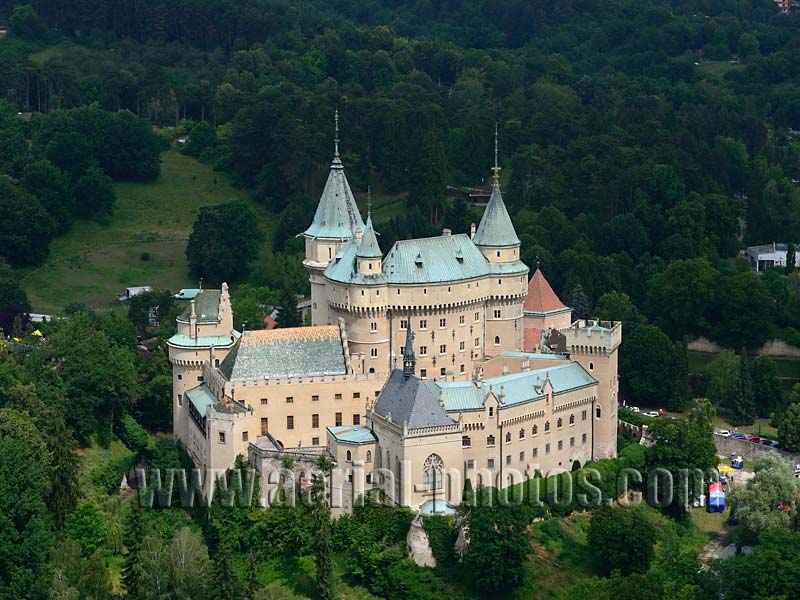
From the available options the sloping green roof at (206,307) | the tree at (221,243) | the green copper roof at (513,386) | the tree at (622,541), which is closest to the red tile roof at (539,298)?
the green copper roof at (513,386)

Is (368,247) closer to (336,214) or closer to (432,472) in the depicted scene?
(336,214)

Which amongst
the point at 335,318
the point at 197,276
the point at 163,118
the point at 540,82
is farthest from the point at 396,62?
the point at 335,318

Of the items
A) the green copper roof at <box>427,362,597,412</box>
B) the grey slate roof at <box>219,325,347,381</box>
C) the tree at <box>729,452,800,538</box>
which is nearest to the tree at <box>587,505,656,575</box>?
the tree at <box>729,452,800,538</box>

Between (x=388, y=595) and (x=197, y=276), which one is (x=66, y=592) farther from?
(x=197, y=276)

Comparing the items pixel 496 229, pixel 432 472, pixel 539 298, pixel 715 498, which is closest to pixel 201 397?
pixel 432 472

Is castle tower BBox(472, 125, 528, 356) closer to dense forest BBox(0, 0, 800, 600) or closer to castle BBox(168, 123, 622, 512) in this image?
castle BBox(168, 123, 622, 512)

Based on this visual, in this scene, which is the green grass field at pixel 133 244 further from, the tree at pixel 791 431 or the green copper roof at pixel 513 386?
the tree at pixel 791 431
